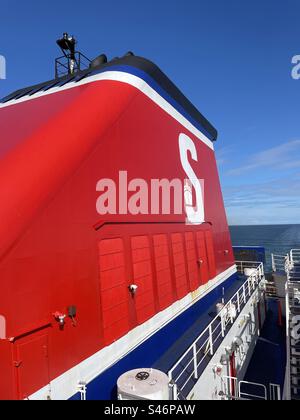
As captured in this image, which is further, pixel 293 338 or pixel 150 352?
pixel 293 338

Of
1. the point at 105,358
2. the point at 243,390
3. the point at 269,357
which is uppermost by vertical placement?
the point at 105,358

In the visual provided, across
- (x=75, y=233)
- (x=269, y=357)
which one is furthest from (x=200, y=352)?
(x=269, y=357)

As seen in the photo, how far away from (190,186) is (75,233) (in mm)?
5428

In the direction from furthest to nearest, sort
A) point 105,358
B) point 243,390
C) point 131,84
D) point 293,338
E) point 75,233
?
point 293,338 → point 243,390 → point 131,84 → point 105,358 → point 75,233

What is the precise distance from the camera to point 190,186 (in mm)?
9609

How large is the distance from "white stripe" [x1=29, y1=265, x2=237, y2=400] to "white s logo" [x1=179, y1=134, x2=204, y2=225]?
246 cm

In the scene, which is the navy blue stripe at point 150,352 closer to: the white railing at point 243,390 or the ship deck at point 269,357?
the white railing at point 243,390

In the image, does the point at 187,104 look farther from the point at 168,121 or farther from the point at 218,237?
the point at 218,237

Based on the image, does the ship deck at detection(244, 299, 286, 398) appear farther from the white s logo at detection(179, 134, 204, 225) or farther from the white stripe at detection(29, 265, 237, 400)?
the white s logo at detection(179, 134, 204, 225)

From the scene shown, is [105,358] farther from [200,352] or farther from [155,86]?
[155,86]

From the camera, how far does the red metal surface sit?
3947 millimetres

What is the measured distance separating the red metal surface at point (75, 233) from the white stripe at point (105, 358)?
12 centimetres

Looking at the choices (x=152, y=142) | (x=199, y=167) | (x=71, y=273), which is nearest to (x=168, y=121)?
(x=152, y=142)
